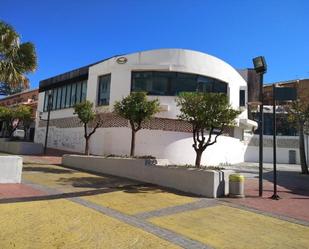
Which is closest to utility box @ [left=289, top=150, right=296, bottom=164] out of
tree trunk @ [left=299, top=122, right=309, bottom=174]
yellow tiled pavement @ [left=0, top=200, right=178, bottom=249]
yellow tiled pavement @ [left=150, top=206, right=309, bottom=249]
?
tree trunk @ [left=299, top=122, right=309, bottom=174]

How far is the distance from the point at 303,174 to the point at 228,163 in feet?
21.8

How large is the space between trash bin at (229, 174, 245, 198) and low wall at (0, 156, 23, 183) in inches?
301

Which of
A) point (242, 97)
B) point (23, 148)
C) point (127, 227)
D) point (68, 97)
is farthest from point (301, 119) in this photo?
point (23, 148)

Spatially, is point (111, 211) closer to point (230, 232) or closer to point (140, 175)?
point (230, 232)

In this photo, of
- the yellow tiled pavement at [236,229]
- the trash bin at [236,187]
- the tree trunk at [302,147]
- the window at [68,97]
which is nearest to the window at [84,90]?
the window at [68,97]

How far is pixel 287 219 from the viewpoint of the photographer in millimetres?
8977

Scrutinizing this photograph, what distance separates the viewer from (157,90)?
23797mm

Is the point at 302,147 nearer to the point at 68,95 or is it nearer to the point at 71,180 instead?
the point at 71,180

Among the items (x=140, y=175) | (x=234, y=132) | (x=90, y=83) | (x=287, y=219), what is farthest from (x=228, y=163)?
(x=287, y=219)

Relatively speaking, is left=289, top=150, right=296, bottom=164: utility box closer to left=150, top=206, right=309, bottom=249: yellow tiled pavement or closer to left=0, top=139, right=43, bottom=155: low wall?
left=0, top=139, right=43, bottom=155: low wall

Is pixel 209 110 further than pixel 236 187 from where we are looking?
Yes

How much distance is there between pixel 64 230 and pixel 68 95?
2470cm

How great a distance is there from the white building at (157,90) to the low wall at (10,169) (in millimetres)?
11394

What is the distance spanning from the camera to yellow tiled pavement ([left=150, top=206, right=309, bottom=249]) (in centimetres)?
683
